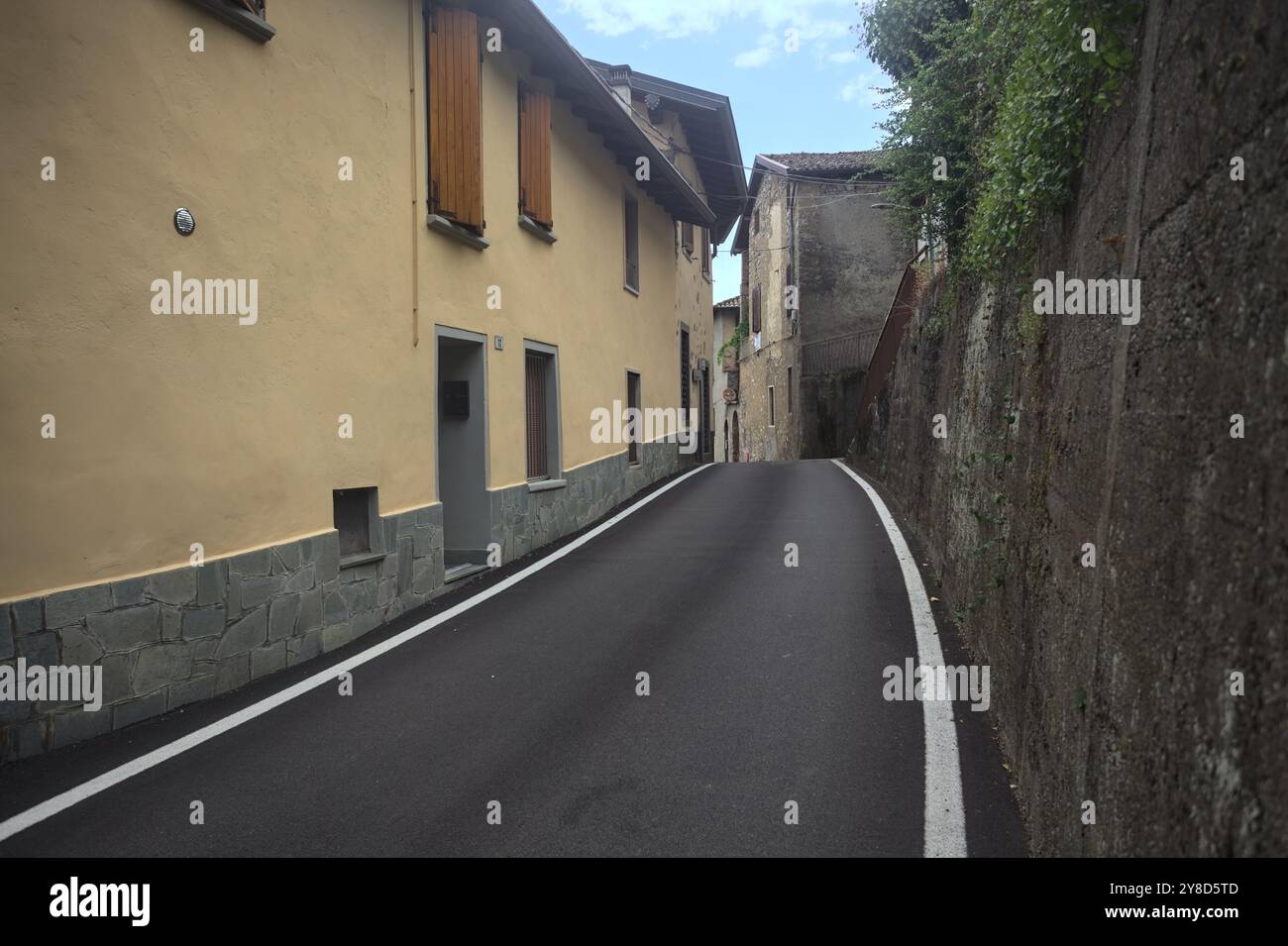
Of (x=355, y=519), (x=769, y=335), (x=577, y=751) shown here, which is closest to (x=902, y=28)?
(x=355, y=519)

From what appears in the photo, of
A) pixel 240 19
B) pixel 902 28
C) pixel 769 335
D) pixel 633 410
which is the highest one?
pixel 902 28

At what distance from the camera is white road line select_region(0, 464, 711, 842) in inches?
162

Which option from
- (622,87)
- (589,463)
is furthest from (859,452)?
(622,87)

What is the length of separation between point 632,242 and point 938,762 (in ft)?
44.3

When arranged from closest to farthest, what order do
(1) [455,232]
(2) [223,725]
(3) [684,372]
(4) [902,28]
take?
(2) [223,725] < (1) [455,232] < (4) [902,28] < (3) [684,372]

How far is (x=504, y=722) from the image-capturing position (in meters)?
5.27

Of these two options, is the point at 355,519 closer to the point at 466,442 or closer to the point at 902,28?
the point at 466,442

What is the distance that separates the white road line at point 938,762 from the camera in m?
3.75

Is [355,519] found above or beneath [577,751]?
above

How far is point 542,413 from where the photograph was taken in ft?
39.1

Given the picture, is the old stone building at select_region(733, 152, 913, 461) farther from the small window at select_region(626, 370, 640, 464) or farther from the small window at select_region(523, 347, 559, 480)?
the small window at select_region(523, 347, 559, 480)

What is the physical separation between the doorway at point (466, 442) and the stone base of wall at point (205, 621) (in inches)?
40.0

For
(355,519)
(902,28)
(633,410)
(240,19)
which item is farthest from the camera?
(633,410)

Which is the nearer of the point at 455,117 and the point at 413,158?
the point at 413,158
